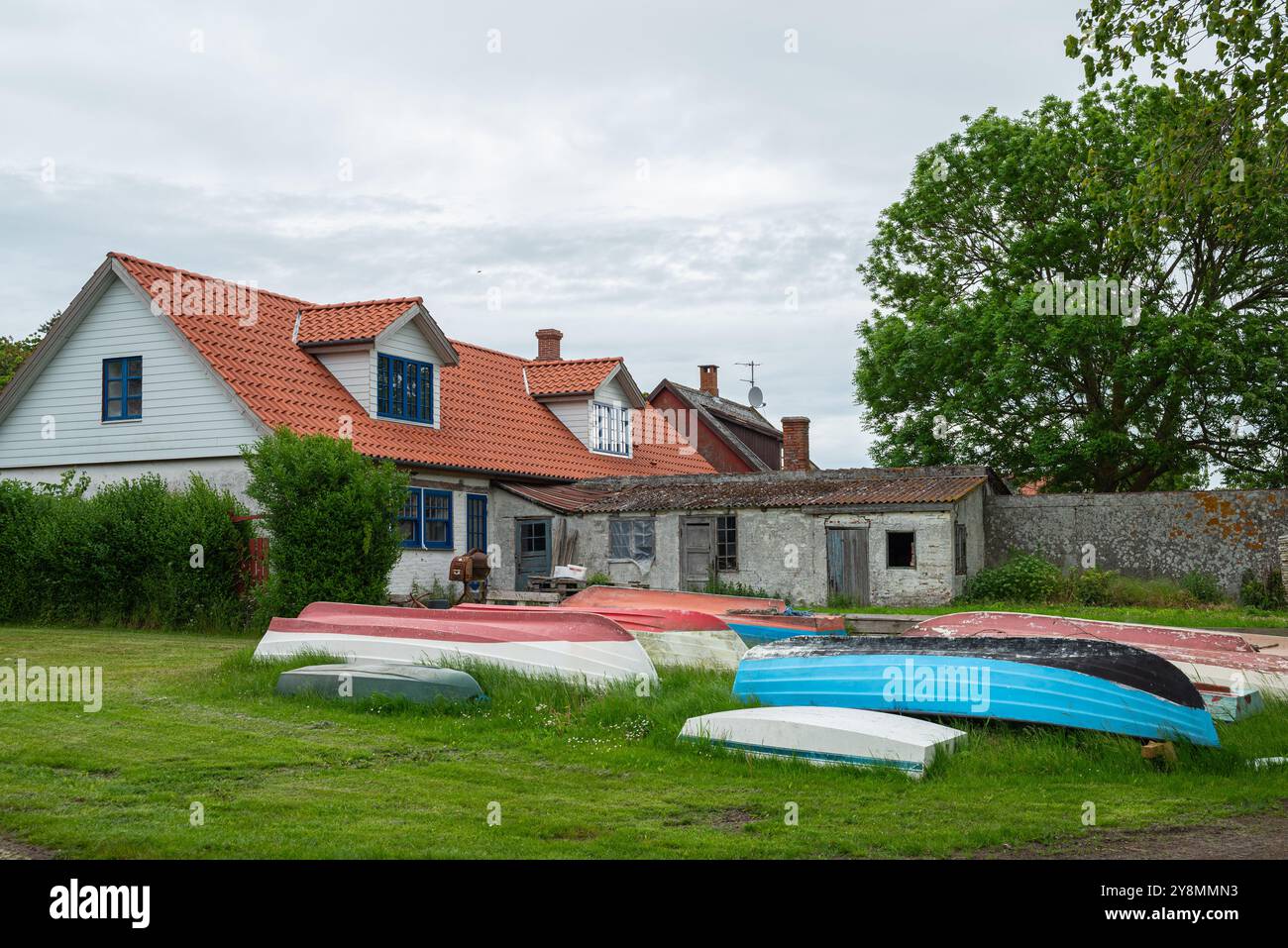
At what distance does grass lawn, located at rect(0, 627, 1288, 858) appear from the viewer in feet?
22.1

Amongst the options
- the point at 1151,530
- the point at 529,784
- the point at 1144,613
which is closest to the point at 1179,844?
the point at 529,784

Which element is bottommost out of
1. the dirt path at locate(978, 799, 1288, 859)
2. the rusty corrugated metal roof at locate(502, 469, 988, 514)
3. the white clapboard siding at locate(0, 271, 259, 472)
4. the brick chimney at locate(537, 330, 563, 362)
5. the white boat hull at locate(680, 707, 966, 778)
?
the dirt path at locate(978, 799, 1288, 859)

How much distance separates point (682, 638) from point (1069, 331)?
69.3 ft

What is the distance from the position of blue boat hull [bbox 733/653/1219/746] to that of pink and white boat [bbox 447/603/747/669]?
8.70 feet

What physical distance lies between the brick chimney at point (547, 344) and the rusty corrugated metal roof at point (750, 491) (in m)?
8.03

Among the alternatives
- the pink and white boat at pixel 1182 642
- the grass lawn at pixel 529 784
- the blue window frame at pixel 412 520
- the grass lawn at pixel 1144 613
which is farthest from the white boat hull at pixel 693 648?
the blue window frame at pixel 412 520

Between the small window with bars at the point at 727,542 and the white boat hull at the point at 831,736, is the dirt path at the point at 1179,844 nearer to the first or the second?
the white boat hull at the point at 831,736

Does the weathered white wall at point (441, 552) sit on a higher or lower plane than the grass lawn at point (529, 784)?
higher

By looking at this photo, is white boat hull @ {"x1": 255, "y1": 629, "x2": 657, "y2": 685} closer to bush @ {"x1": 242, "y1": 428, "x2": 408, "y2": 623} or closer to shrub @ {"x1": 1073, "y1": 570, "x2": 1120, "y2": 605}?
bush @ {"x1": 242, "y1": 428, "x2": 408, "y2": 623}

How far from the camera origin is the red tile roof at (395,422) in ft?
79.0

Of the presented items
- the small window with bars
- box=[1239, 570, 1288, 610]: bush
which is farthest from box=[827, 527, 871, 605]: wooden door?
box=[1239, 570, 1288, 610]: bush

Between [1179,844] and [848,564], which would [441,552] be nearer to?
[848,564]

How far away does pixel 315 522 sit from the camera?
19750 mm

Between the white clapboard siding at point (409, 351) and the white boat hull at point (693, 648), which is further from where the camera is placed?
the white clapboard siding at point (409, 351)
